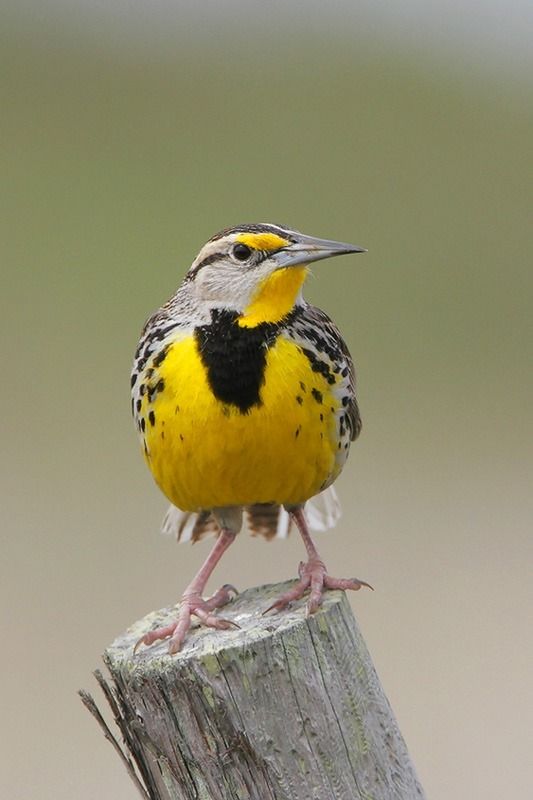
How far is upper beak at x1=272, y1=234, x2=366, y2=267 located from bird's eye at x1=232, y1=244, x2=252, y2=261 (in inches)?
2.8

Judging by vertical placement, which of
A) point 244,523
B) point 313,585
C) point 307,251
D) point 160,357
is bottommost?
point 313,585

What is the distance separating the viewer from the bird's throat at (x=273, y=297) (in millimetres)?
3328

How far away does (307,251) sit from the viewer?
3.31 m

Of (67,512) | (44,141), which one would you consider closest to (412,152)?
(44,141)

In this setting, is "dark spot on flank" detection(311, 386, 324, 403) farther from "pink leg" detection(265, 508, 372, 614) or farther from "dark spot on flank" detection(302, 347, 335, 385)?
"pink leg" detection(265, 508, 372, 614)

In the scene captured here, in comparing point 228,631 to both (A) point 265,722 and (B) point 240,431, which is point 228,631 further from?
(B) point 240,431

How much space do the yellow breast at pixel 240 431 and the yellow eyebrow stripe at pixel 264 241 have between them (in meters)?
0.22

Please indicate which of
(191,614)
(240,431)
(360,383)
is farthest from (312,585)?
(360,383)

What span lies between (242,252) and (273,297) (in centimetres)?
13

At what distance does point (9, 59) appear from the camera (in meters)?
13.6

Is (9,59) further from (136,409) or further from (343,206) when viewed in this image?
(136,409)

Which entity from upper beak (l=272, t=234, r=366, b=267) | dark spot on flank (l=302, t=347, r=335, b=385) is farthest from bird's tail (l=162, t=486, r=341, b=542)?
upper beak (l=272, t=234, r=366, b=267)

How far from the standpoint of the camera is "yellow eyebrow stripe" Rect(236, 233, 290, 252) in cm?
335

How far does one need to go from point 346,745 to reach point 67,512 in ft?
18.2
